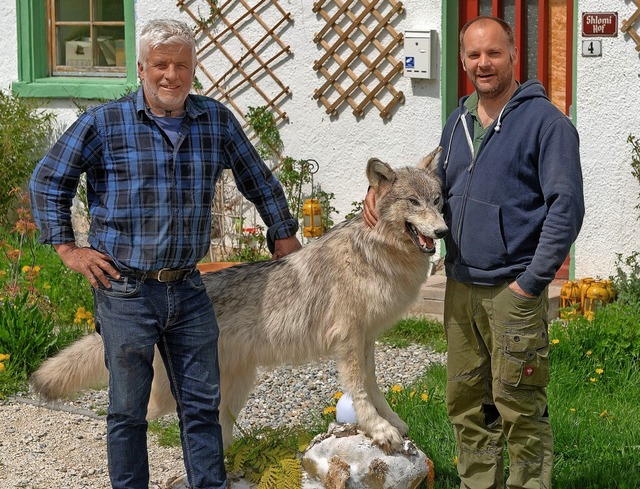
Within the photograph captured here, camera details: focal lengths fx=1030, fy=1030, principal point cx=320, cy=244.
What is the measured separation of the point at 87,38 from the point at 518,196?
7.70 m

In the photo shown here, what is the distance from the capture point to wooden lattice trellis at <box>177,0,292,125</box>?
9.53 m

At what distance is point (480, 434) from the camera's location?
14.8ft

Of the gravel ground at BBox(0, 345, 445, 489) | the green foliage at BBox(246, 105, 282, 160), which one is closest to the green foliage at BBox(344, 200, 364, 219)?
the green foliage at BBox(246, 105, 282, 160)

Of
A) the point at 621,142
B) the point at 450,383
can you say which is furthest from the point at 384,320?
the point at 621,142

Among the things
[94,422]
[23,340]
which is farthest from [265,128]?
[94,422]

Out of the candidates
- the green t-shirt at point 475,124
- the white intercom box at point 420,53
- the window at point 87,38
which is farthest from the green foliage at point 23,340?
the window at point 87,38

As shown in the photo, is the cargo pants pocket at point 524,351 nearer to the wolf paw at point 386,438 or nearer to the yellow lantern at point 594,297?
the wolf paw at point 386,438

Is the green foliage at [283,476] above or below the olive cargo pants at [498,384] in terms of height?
below

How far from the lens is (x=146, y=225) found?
4.20 m

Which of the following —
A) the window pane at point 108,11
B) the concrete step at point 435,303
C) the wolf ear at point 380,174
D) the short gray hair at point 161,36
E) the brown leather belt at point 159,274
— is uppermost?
the window pane at point 108,11

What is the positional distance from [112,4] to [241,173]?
6.73 m

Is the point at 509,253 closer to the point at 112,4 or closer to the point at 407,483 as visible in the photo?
the point at 407,483

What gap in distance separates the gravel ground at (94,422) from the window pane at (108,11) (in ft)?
16.8

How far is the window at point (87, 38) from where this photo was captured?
1069cm
